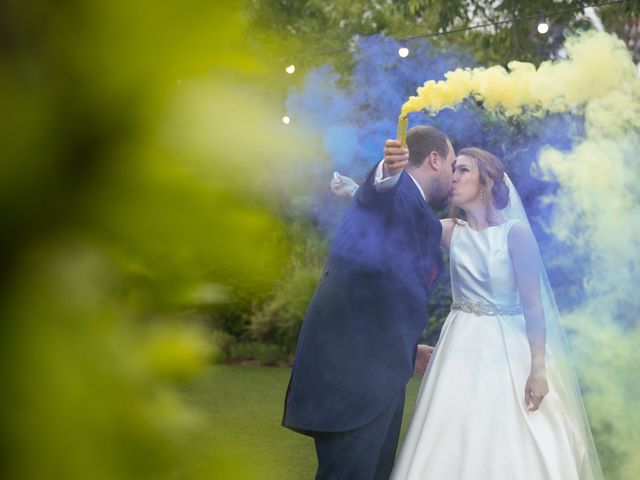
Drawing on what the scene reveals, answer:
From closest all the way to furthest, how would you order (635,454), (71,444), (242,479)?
(71,444) < (242,479) < (635,454)

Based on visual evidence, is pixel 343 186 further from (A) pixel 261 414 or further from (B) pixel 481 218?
(A) pixel 261 414

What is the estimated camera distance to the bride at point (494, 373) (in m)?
3.57

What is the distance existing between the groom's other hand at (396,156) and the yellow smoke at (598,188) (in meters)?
0.35

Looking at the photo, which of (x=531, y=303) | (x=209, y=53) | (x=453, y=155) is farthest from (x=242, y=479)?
(x=453, y=155)

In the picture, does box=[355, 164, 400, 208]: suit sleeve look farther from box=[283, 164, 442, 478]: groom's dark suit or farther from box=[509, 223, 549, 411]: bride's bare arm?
box=[509, 223, 549, 411]: bride's bare arm

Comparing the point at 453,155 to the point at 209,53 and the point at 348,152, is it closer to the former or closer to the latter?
the point at 348,152

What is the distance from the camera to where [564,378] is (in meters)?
3.84

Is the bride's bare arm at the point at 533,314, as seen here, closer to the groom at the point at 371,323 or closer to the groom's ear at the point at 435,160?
the groom at the point at 371,323

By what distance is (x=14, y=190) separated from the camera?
0.46 meters

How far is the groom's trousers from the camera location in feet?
12.6

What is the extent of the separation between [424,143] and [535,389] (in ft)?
3.75

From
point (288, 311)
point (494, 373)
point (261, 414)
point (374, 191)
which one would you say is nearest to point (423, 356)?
point (494, 373)

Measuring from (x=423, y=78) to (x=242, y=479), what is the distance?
13.7ft

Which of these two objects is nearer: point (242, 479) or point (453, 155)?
point (242, 479)
